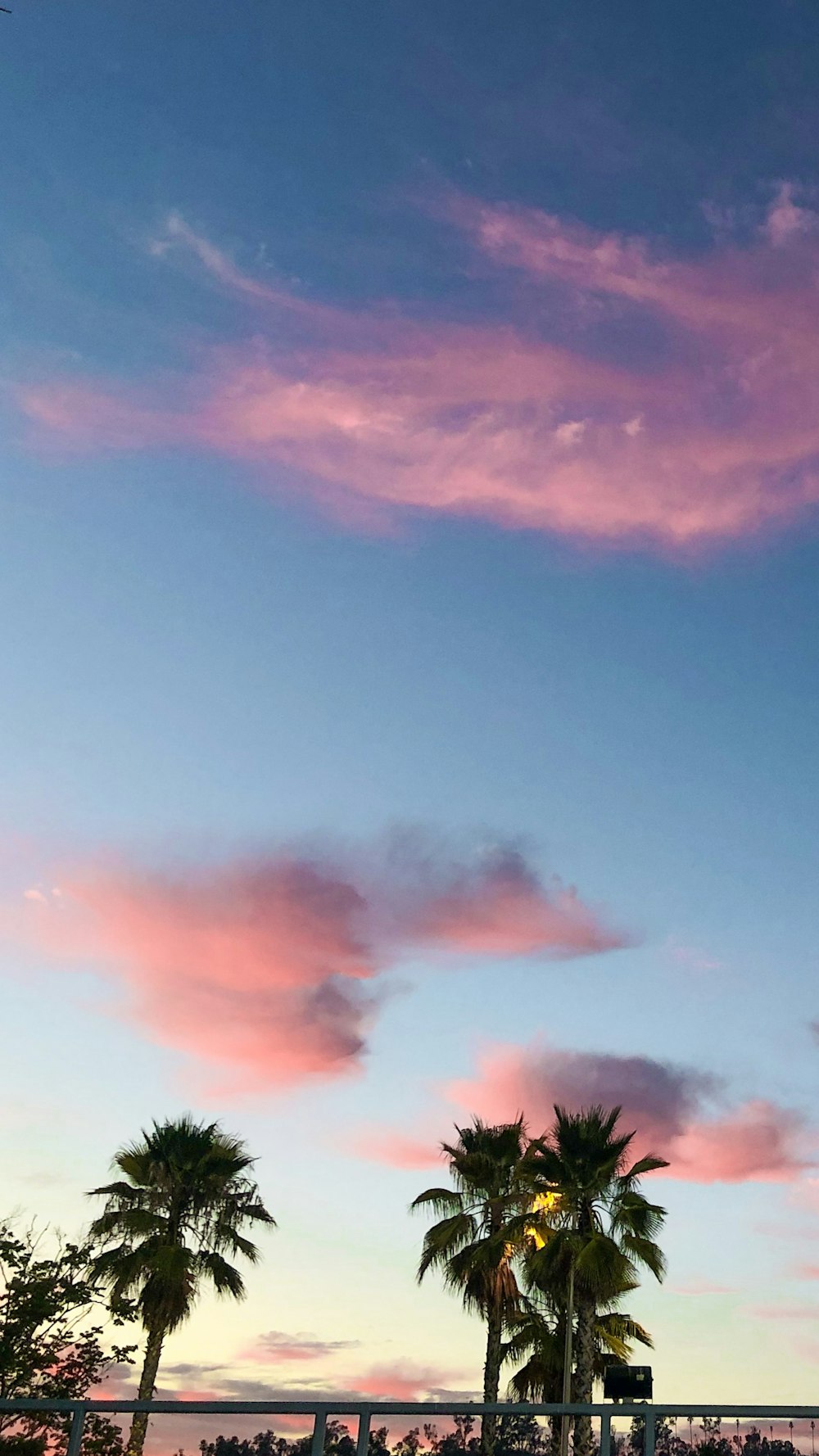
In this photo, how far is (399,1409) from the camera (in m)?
10.9

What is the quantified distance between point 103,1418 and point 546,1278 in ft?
87.1

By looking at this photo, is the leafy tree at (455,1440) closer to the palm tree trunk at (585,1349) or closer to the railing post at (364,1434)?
the railing post at (364,1434)

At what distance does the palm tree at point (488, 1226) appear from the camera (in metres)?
39.8

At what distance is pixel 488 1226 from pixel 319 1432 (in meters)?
32.5

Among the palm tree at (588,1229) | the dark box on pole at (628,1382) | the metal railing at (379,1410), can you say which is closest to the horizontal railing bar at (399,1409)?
the metal railing at (379,1410)

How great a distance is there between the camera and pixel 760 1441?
10664 mm

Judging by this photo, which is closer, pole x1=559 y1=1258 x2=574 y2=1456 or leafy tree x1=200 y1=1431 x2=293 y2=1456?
leafy tree x1=200 y1=1431 x2=293 y2=1456

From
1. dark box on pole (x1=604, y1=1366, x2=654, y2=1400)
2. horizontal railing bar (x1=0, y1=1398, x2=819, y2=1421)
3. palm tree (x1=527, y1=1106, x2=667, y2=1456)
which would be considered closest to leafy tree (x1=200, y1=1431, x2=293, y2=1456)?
horizontal railing bar (x1=0, y1=1398, x2=819, y2=1421)

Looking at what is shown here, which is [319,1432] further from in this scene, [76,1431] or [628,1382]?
[628,1382]

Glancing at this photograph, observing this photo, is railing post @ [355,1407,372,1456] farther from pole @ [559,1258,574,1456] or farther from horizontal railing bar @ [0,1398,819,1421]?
pole @ [559,1258,574,1456]

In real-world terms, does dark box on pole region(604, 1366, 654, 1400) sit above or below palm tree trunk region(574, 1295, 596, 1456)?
below

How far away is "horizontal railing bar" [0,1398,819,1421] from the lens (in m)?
10.5

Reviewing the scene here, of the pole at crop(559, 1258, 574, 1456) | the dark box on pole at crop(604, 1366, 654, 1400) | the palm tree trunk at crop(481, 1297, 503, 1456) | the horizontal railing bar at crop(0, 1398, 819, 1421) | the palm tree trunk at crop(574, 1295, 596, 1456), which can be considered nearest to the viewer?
the horizontal railing bar at crop(0, 1398, 819, 1421)

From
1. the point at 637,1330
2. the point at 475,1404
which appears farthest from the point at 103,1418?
the point at 637,1330
